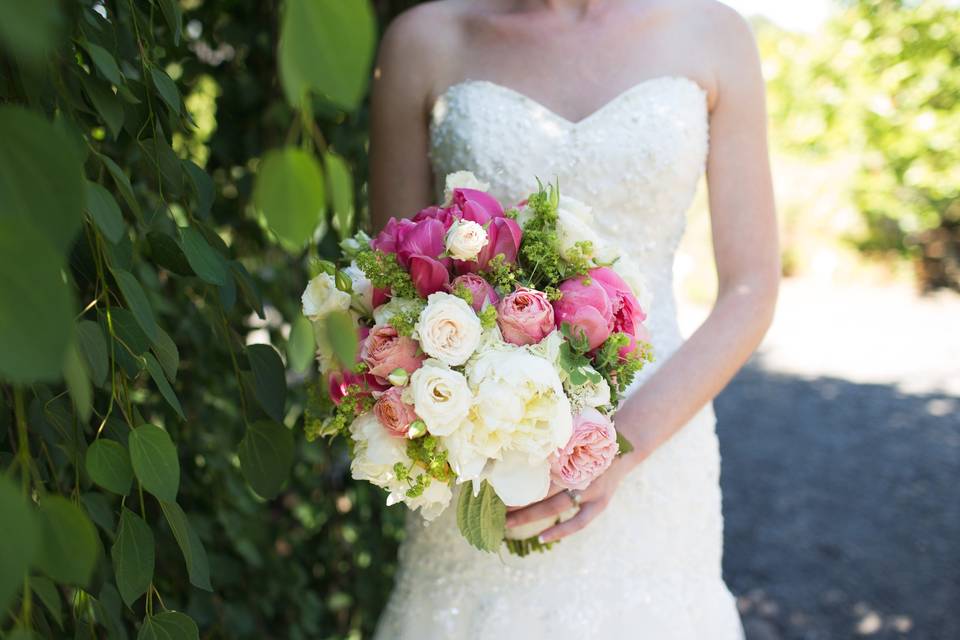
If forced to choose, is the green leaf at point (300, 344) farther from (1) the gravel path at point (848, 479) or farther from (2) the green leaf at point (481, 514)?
(1) the gravel path at point (848, 479)

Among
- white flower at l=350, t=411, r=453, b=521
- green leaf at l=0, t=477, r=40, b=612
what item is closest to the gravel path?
white flower at l=350, t=411, r=453, b=521

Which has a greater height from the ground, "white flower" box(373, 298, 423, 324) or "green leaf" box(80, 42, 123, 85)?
"green leaf" box(80, 42, 123, 85)

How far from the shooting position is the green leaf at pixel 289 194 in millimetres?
472

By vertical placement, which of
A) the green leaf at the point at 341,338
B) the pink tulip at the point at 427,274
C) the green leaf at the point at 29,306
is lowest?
the pink tulip at the point at 427,274

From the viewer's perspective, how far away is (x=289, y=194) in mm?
476

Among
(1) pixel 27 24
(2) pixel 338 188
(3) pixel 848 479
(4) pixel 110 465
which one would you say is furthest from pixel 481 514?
(3) pixel 848 479

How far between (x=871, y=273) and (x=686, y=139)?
10312 millimetres

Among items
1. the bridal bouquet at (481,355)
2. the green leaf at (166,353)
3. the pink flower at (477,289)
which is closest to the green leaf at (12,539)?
the green leaf at (166,353)

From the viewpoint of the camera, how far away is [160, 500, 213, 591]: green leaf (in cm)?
89

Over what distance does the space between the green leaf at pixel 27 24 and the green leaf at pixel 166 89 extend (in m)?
0.62

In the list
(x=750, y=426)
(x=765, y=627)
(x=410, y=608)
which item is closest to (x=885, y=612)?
(x=765, y=627)

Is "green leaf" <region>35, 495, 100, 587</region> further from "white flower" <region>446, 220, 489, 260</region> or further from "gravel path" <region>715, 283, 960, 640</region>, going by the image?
"gravel path" <region>715, 283, 960, 640</region>

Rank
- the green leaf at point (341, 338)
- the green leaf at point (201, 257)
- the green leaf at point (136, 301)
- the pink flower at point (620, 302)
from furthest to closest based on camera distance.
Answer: the pink flower at point (620, 302)
the green leaf at point (201, 257)
the green leaf at point (136, 301)
the green leaf at point (341, 338)

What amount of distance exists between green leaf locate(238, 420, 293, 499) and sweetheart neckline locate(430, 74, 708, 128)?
105 cm
